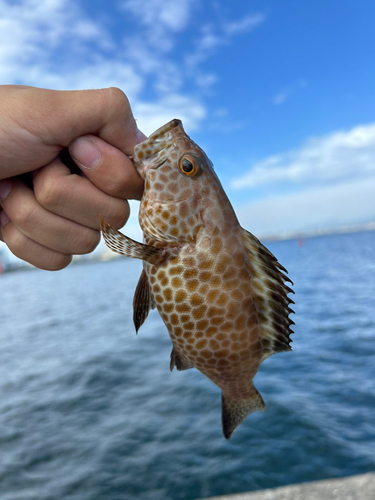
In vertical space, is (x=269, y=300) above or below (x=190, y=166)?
below

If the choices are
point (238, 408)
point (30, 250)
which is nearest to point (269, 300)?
point (238, 408)

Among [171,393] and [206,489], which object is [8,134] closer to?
[206,489]

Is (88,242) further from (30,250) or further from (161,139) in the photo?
(161,139)

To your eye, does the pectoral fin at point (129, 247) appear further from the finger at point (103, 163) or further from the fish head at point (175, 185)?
the finger at point (103, 163)

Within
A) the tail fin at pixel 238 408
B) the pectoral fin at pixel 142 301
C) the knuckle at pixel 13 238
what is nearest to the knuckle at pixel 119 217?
the pectoral fin at pixel 142 301

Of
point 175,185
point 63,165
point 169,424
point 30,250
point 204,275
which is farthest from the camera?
point 169,424

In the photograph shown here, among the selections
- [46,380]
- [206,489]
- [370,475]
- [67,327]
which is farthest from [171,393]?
[67,327]
